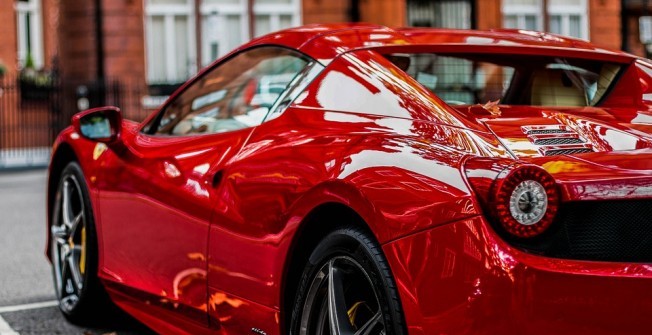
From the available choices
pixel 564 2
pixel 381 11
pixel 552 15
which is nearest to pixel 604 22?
pixel 564 2

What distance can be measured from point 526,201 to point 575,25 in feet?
83.9

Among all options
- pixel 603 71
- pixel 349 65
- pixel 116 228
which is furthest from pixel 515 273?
pixel 116 228

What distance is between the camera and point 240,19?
81.0 feet

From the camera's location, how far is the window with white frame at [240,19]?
80.2 feet

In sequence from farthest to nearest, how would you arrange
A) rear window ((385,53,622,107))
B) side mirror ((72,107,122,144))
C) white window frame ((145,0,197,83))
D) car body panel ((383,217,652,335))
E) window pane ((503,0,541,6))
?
window pane ((503,0,541,6))
white window frame ((145,0,197,83))
side mirror ((72,107,122,144))
rear window ((385,53,622,107))
car body panel ((383,217,652,335))

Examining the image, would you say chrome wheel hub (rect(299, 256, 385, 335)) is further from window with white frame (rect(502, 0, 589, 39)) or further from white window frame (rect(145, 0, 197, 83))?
window with white frame (rect(502, 0, 589, 39))

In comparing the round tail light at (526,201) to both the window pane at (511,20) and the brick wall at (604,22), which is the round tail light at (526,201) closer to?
the window pane at (511,20)

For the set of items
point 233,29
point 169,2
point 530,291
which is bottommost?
point 530,291

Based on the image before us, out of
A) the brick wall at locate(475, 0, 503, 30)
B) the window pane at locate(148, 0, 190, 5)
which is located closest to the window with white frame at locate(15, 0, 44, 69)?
the window pane at locate(148, 0, 190, 5)

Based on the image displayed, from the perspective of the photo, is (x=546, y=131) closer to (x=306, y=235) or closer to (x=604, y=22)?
(x=306, y=235)

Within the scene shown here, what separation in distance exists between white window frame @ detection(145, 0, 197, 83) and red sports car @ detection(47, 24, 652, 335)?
1944cm

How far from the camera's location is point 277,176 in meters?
3.40

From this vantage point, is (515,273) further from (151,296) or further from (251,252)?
(151,296)

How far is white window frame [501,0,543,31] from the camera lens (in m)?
26.5
